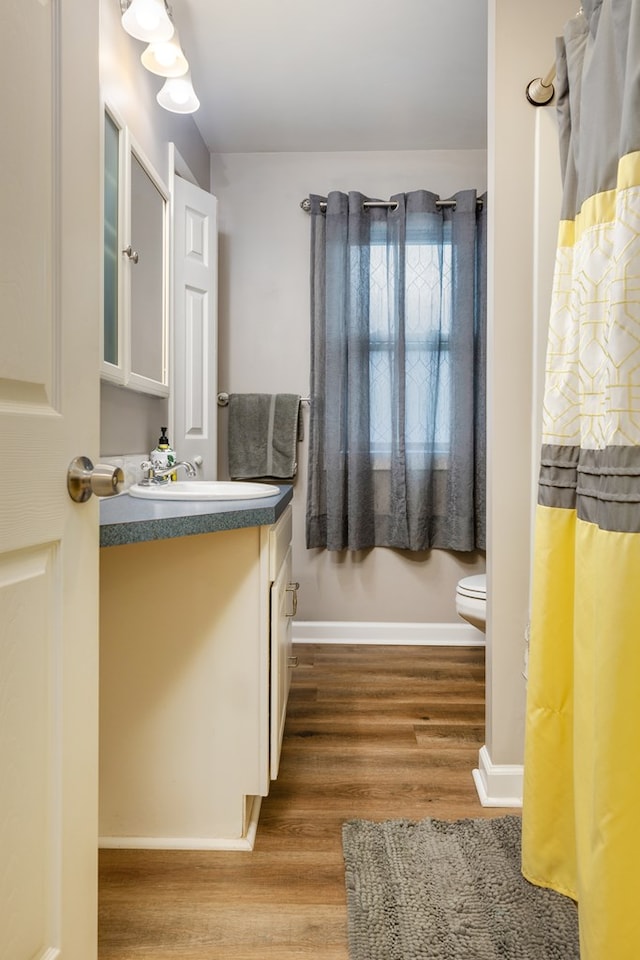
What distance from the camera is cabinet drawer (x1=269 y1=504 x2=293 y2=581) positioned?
140 cm

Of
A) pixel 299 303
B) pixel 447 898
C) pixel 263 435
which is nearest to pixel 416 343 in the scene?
pixel 299 303

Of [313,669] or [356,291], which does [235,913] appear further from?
[356,291]

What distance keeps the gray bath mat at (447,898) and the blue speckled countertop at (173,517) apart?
0.83m

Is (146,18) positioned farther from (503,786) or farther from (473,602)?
(503,786)

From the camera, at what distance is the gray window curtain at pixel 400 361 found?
278 centimetres

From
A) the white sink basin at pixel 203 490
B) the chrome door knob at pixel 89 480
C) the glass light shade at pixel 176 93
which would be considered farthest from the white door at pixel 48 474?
the glass light shade at pixel 176 93

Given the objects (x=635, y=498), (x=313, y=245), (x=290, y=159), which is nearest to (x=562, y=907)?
(x=635, y=498)

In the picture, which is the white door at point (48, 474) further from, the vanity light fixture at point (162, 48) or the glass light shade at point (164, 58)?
the glass light shade at point (164, 58)

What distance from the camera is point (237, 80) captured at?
7.70ft

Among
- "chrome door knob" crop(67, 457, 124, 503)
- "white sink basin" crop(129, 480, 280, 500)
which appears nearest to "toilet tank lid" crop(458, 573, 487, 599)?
"white sink basin" crop(129, 480, 280, 500)

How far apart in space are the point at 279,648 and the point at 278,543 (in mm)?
272

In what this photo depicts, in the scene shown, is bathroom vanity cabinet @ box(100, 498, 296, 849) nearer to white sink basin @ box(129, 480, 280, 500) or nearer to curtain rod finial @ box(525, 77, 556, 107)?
white sink basin @ box(129, 480, 280, 500)

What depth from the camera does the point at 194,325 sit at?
8.02ft

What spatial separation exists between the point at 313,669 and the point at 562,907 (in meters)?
Answer: 1.47
